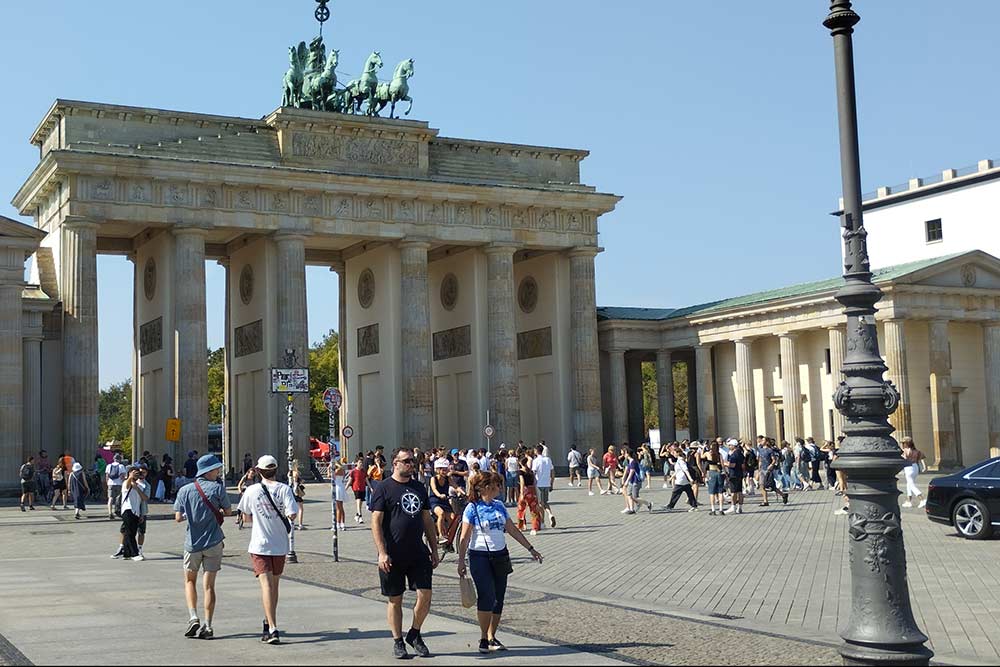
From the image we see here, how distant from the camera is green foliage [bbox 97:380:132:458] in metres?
139

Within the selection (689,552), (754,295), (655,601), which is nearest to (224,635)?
(655,601)

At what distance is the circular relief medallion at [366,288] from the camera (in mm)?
58344

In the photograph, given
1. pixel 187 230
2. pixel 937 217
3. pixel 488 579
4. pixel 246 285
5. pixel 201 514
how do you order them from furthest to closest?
pixel 937 217
pixel 246 285
pixel 187 230
pixel 201 514
pixel 488 579

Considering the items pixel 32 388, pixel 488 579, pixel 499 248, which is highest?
pixel 499 248

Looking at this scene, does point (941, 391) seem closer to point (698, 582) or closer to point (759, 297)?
point (759, 297)

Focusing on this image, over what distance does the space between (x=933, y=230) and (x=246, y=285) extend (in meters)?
47.1

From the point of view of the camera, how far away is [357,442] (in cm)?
5969

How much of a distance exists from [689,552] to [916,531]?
5.80 m

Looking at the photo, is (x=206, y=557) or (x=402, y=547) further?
(x=206, y=557)

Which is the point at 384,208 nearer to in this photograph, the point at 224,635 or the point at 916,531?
the point at 916,531

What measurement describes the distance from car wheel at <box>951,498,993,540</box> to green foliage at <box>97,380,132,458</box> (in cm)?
11949

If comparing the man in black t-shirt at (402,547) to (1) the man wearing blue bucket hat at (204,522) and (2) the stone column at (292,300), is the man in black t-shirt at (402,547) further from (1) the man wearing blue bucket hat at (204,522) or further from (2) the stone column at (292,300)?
(2) the stone column at (292,300)

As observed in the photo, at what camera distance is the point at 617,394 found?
2429 inches

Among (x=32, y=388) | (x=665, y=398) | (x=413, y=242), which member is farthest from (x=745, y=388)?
(x=32, y=388)
